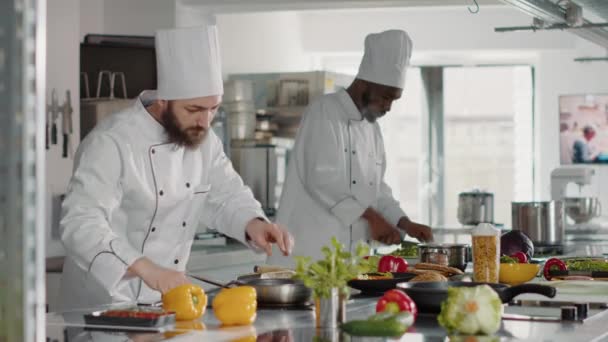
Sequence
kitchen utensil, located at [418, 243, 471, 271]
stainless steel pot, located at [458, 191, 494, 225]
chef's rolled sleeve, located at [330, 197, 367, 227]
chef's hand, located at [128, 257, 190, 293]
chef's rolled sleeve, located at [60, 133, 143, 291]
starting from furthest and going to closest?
1. stainless steel pot, located at [458, 191, 494, 225]
2. chef's rolled sleeve, located at [330, 197, 367, 227]
3. kitchen utensil, located at [418, 243, 471, 271]
4. chef's rolled sleeve, located at [60, 133, 143, 291]
5. chef's hand, located at [128, 257, 190, 293]

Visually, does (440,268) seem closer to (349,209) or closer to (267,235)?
(267,235)

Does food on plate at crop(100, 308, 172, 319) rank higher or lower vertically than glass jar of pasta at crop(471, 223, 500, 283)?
lower

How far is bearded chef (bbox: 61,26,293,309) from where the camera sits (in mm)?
3072

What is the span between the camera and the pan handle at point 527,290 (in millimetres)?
2480

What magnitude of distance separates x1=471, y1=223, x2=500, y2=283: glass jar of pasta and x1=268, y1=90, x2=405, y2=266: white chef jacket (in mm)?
1653

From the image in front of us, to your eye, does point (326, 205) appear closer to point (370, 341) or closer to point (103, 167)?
point (103, 167)

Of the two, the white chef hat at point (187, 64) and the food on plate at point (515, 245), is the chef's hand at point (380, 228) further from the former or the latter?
the white chef hat at point (187, 64)

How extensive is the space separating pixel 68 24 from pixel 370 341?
4.27 meters

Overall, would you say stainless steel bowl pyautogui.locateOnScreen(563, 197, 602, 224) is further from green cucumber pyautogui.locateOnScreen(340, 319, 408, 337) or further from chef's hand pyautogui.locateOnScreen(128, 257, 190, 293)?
green cucumber pyautogui.locateOnScreen(340, 319, 408, 337)

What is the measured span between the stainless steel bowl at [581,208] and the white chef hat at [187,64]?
13.5 feet

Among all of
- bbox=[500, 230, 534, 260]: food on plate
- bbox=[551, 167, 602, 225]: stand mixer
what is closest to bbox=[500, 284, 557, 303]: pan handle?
bbox=[500, 230, 534, 260]: food on plate

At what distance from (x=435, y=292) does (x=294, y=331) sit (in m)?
0.41

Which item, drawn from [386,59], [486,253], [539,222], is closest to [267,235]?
[486,253]

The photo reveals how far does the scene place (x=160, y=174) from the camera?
3.25 m
